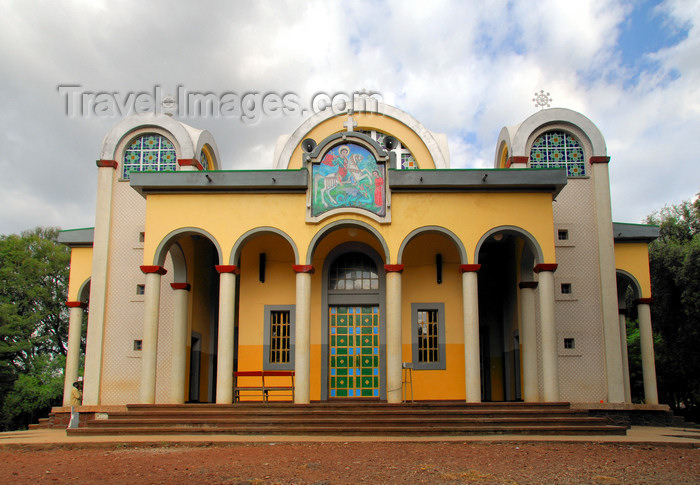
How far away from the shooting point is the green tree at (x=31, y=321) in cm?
3300

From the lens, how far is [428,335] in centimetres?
1980

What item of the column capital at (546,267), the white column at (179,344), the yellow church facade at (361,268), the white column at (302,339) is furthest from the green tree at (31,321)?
the column capital at (546,267)

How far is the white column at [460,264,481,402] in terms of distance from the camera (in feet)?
53.8

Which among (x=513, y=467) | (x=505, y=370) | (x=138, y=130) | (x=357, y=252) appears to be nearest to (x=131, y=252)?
(x=138, y=130)

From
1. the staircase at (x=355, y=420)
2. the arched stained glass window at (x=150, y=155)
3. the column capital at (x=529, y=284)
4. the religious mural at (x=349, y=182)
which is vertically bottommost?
the staircase at (x=355, y=420)

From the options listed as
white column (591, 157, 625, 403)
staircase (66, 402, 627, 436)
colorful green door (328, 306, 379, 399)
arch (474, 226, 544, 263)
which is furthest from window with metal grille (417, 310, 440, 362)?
white column (591, 157, 625, 403)

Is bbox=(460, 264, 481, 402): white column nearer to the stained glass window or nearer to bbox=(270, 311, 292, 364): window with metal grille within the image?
bbox=(270, 311, 292, 364): window with metal grille

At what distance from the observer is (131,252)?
2000 centimetres

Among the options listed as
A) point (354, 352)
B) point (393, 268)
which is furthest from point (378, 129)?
point (354, 352)

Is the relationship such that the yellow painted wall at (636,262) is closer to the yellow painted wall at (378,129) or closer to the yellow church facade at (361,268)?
the yellow church facade at (361,268)

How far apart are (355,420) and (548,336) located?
569 centimetres

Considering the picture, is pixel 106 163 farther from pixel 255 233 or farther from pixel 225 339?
pixel 225 339

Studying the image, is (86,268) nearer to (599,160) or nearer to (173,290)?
(173,290)

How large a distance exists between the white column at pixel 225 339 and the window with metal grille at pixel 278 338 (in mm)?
2667
